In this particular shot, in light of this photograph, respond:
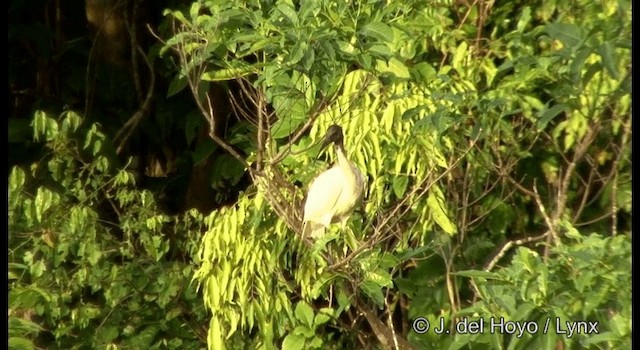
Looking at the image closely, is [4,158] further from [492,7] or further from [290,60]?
[492,7]

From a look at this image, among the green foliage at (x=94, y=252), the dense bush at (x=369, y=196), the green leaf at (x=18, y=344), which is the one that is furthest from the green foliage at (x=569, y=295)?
the green foliage at (x=94, y=252)

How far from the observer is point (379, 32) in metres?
2.38

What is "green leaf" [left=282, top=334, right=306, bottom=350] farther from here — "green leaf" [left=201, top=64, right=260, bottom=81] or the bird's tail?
"green leaf" [left=201, top=64, right=260, bottom=81]

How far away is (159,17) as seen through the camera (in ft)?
11.7

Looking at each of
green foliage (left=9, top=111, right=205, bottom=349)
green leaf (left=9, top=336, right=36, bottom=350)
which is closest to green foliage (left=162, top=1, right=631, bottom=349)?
green foliage (left=9, top=111, right=205, bottom=349)

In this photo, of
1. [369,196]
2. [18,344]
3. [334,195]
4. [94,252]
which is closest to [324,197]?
[334,195]

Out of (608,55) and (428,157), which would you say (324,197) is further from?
(608,55)

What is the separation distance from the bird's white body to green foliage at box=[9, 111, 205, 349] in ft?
2.03

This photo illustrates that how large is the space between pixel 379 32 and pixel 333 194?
1.07 ft

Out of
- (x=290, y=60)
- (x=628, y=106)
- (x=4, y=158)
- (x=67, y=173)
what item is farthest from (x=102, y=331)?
(x=628, y=106)

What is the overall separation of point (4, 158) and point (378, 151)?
0.81 m

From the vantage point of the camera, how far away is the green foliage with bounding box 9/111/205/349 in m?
2.91

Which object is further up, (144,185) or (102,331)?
(144,185)

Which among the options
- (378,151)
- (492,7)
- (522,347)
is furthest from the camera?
(492,7)
